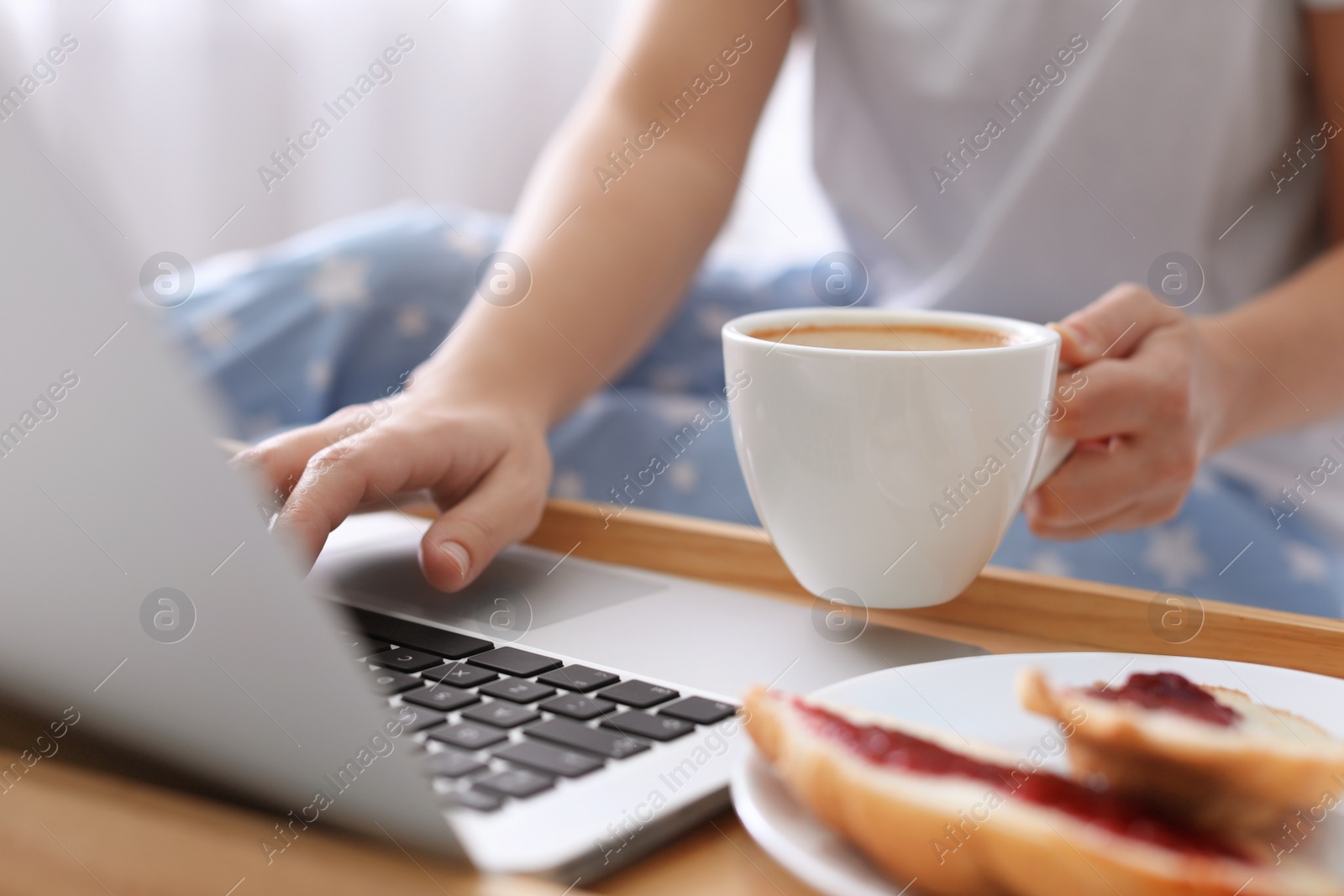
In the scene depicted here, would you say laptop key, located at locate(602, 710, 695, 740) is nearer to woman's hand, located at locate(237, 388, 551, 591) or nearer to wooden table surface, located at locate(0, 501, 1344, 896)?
wooden table surface, located at locate(0, 501, 1344, 896)

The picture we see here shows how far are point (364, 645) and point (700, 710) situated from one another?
12 centimetres

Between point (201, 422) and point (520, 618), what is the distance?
24cm

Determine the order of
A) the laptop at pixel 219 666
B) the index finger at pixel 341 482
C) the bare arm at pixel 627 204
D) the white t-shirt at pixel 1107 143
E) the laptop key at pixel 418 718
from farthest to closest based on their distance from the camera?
the white t-shirt at pixel 1107 143 < the bare arm at pixel 627 204 < the index finger at pixel 341 482 < the laptop key at pixel 418 718 < the laptop at pixel 219 666

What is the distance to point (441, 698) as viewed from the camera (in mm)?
304

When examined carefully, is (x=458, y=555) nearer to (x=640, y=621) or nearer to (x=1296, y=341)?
(x=640, y=621)

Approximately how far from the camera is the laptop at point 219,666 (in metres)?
0.18

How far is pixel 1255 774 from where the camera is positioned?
0.71 ft

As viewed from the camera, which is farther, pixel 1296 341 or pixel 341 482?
pixel 1296 341

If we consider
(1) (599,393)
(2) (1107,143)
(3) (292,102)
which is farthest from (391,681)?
(3) (292,102)

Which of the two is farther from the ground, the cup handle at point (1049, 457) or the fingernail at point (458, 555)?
the fingernail at point (458, 555)

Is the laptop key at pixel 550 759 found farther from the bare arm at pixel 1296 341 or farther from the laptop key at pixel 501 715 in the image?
the bare arm at pixel 1296 341

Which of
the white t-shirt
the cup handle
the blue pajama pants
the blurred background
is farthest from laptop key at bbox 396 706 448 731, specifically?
the blurred background

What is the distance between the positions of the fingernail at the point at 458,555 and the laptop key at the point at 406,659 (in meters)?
0.08

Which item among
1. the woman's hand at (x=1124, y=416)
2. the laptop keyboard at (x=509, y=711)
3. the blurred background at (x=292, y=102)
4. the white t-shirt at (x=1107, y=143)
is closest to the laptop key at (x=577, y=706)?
the laptop keyboard at (x=509, y=711)
